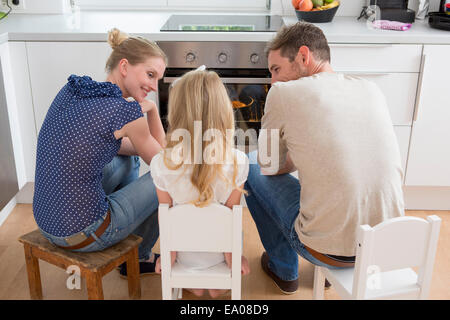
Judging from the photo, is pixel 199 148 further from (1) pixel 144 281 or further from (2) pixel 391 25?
(2) pixel 391 25

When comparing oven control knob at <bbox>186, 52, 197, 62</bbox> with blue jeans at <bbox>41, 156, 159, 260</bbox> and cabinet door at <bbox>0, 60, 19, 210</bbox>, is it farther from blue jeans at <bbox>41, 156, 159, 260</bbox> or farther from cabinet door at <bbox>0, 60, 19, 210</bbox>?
cabinet door at <bbox>0, 60, 19, 210</bbox>

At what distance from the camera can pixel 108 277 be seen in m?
2.14

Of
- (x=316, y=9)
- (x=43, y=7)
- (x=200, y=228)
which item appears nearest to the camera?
(x=200, y=228)

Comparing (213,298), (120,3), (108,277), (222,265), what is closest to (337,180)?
(222,265)

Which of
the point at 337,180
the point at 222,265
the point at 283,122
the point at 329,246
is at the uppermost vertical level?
the point at 283,122

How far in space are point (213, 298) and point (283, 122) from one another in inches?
29.9

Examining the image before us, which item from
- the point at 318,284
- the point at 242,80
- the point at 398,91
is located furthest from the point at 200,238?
the point at 398,91

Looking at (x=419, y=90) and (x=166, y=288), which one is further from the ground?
(x=419, y=90)

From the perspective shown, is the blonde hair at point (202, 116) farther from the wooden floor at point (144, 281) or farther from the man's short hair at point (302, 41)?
the wooden floor at point (144, 281)

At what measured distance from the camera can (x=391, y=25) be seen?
8.42ft

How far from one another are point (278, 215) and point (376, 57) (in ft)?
3.69

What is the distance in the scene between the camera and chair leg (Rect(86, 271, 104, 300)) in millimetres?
1709
